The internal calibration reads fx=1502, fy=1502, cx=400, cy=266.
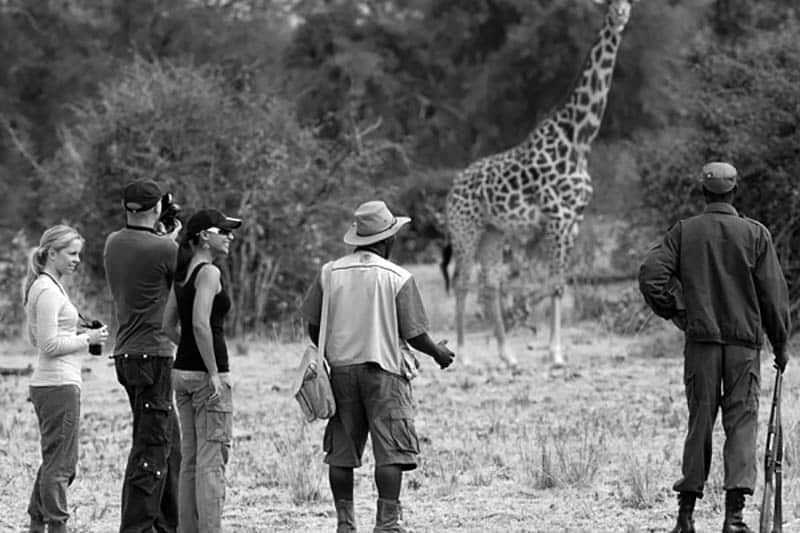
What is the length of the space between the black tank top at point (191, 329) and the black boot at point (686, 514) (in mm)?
2371

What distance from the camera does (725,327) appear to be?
746cm

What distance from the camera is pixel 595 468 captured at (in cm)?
916

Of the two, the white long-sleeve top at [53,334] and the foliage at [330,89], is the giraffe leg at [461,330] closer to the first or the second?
the foliage at [330,89]

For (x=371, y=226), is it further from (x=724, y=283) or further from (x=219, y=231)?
(x=724, y=283)

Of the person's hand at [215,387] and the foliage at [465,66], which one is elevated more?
the foliage at [465,66]

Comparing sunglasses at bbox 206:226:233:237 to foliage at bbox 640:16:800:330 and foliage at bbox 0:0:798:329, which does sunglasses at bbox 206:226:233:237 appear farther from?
foliage at bbox 0:0:798:329

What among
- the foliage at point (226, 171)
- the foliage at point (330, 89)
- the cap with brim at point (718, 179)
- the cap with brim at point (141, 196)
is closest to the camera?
the cap with brim at point (141, 196)

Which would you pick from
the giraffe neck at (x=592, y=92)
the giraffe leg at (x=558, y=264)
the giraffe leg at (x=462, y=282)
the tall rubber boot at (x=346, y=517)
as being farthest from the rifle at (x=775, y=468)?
the giraffe neck at (x=592, y=92)

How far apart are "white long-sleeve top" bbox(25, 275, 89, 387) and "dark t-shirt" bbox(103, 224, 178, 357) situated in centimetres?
23

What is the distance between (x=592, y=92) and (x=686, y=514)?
9.36 m

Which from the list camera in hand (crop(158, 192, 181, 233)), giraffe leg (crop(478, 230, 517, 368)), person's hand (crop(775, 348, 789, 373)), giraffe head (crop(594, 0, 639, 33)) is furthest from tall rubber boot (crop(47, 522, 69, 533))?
giraffe head (crop(594, 0, 639, 33))

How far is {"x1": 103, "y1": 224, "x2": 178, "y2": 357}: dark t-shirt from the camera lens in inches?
292

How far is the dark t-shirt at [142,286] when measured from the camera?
742 centimetres

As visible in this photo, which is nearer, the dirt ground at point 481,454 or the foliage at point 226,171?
the dirt ground at point 481,454
